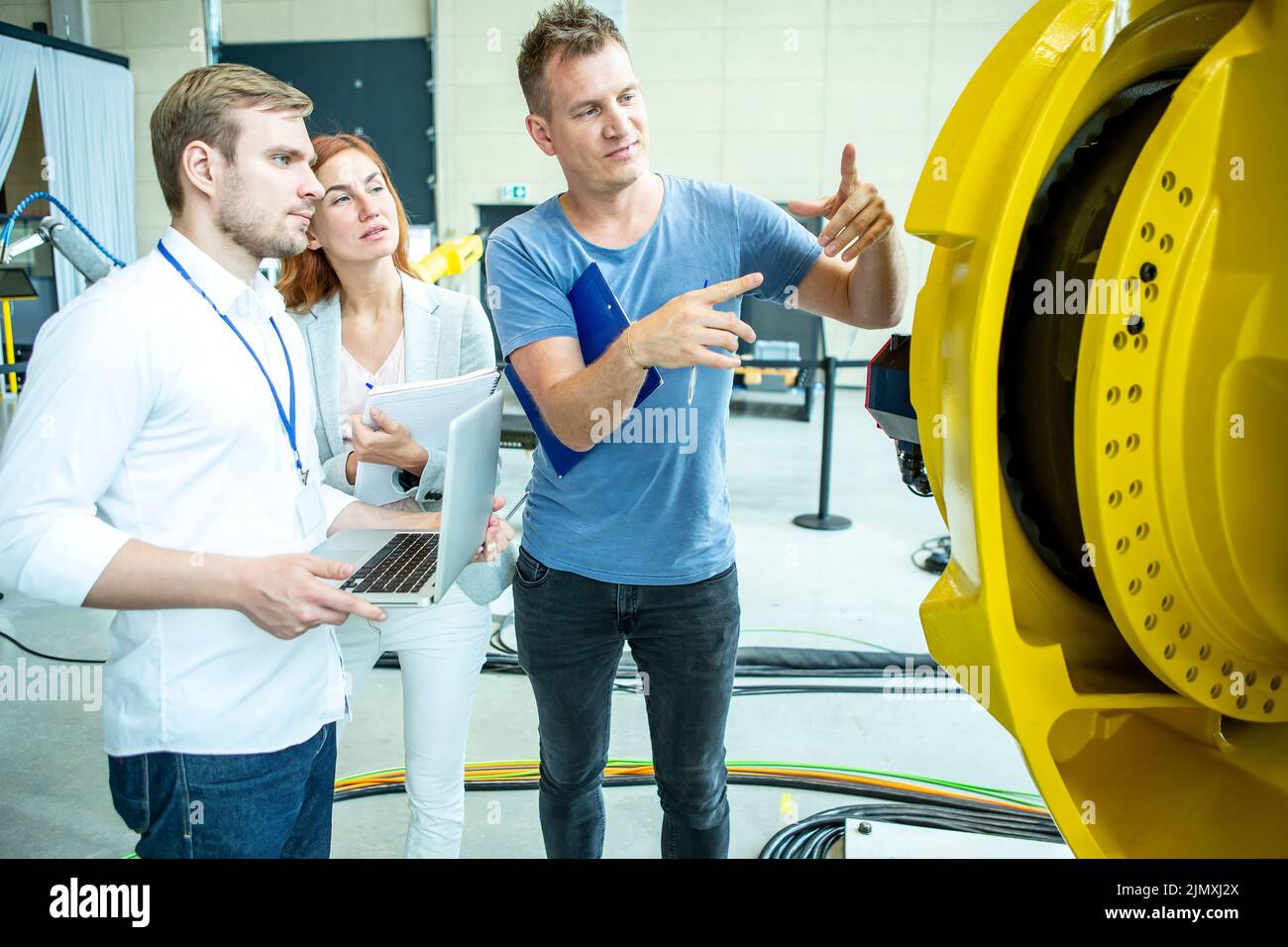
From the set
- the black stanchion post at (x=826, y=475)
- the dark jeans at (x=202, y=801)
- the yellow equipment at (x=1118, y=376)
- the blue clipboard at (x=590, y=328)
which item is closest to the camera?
the yellow equipment at (x=1118, y=376)

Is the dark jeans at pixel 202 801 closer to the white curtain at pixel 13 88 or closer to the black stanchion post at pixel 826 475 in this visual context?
the black stanchion post at pixel 826 475

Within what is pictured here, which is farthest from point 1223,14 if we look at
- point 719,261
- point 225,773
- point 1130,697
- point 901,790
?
point 901,790

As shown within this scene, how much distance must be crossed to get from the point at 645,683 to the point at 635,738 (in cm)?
128

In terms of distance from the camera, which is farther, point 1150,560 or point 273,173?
point 273,173

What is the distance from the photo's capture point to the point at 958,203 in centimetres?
82

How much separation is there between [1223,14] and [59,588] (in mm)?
1444

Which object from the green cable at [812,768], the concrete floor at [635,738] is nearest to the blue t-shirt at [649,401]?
the concrete floor at [635,738]

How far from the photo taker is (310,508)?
159 cm

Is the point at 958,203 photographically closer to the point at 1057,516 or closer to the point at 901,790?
the point at 1057,516

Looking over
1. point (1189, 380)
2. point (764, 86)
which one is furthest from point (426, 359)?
point (764, 86)

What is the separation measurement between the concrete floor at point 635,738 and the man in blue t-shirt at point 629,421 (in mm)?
877

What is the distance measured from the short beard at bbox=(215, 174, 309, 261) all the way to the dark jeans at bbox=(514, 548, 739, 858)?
2.43 feet

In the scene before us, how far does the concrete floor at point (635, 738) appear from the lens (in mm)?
2654

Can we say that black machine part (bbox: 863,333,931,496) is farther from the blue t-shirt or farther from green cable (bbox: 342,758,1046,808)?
green cable (bbox: 342,758,1046,808)
